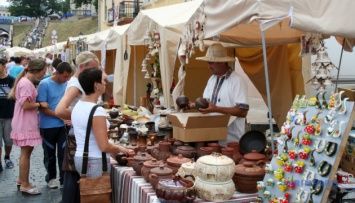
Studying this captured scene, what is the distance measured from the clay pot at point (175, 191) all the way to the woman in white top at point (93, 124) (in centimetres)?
62

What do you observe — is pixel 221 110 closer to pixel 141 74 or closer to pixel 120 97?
pixel 120 97

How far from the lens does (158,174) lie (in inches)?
104

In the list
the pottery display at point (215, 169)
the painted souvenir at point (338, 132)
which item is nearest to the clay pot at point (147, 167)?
the pottery display at point (215, 169)

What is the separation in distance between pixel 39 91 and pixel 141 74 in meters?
4.02

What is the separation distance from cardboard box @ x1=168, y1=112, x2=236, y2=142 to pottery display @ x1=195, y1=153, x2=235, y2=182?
36.9 inches

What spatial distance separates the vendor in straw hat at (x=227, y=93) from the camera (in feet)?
12.8

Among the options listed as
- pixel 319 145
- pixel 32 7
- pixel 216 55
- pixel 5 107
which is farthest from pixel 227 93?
pixel 32 7

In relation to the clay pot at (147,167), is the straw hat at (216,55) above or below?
above

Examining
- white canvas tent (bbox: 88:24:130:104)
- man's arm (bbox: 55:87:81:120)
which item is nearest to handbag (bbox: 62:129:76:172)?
man's arm (bbox: 55:87:81:120)

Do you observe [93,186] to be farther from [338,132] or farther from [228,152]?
[338,132]

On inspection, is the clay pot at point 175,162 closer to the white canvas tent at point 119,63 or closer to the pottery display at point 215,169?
the pottery display at point 215,169

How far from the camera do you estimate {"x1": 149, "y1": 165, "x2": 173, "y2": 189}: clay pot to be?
2.62 m

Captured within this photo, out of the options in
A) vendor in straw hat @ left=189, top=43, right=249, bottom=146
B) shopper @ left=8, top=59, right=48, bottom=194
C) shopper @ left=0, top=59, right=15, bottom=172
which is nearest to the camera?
vendor in straw hat @ left=189, top=43, right=249, bottom=146

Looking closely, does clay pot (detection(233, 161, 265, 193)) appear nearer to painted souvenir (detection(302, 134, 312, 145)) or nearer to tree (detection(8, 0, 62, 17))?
painted souvenir (detection(302, 134, 312, 145))
